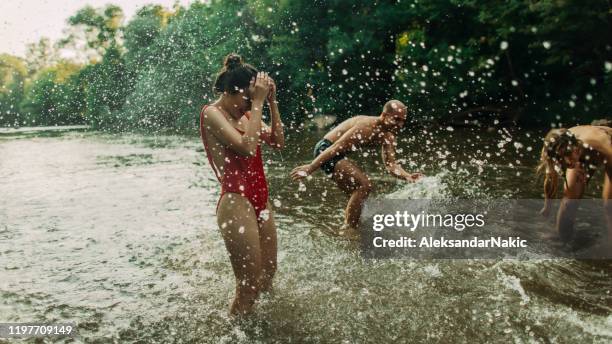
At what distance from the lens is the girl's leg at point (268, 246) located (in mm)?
3652

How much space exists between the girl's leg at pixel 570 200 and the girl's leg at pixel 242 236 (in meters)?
3.90

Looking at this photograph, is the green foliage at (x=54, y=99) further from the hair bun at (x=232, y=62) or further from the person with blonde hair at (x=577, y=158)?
the hair bun at (x=232, y=62)

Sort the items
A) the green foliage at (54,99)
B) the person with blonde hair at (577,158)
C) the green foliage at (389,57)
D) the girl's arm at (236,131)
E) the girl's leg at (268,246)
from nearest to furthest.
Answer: the girl's arm at (236,131), the girl's leg at (268,246), the person with blonde hair at (577,158), the green foliage at (389,57), the green foliage at (54,99)

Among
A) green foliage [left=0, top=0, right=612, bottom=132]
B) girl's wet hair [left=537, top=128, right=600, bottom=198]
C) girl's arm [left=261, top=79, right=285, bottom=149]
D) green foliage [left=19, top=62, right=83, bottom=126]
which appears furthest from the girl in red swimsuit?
green foliage [left=19, top=62, right=83, bottom=126]

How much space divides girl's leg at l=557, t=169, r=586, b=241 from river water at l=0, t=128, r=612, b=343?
0.76 metres

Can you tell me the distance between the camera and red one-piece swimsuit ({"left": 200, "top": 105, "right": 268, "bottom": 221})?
10.7ft

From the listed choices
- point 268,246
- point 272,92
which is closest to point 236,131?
point 272,92

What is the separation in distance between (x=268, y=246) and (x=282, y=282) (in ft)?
3.60

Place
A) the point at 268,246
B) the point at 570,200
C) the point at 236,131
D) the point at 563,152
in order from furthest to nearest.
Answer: the point at 570,200 → the point at 563,152 → the point at 268,246 → the point at 236,131

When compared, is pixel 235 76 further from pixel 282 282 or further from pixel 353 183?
pixel 353 183

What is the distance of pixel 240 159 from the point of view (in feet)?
10.7

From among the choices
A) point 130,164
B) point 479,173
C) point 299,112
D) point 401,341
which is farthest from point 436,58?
point 401,341

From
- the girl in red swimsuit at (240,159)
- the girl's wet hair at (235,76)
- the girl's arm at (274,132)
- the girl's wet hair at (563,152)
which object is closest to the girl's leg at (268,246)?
the girl in red swimsuit at (240,159)

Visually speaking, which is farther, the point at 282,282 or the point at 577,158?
the point at 577,158
